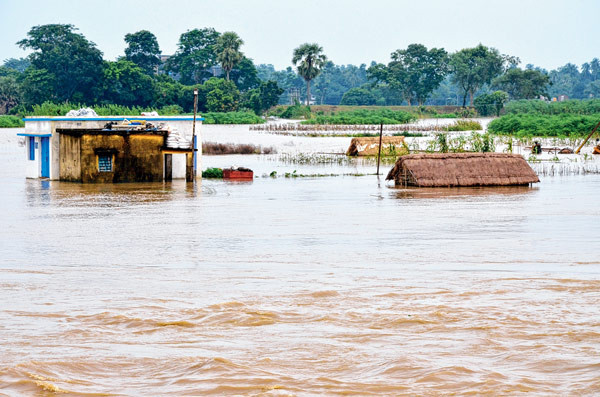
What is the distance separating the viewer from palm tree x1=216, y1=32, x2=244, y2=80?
100363mm

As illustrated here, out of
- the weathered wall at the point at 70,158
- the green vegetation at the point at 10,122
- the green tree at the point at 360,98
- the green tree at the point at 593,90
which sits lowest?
the weathered wall at the point at 70,158

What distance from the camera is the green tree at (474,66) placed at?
109 m

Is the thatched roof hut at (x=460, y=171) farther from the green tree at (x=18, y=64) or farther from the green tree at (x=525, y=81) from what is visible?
the green tree at (x=18, y=64)

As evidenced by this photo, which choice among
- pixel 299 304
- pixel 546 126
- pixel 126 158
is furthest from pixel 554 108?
pixel 299 304

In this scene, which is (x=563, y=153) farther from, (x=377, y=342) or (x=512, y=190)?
(x=377, y=342)

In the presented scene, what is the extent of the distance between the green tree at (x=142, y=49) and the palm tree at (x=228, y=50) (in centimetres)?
904

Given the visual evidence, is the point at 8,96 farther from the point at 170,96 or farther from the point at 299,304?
the point at 299,304

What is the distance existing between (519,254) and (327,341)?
6.50 meters

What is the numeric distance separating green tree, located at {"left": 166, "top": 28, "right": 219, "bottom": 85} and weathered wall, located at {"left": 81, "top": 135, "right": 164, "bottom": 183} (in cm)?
7462

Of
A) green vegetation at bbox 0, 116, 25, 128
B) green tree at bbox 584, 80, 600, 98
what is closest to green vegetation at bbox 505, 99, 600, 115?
green vegetation at bbox 0, 116, 25, 128

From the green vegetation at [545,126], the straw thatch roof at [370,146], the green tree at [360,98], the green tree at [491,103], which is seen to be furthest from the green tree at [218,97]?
the straw thatch roof at [370,146]

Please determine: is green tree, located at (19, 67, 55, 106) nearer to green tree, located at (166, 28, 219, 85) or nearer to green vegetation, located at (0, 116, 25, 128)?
green vegetation, located at (0, 116, 25, 128)

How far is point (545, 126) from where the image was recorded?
65.0 meters

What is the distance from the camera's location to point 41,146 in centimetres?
3247
